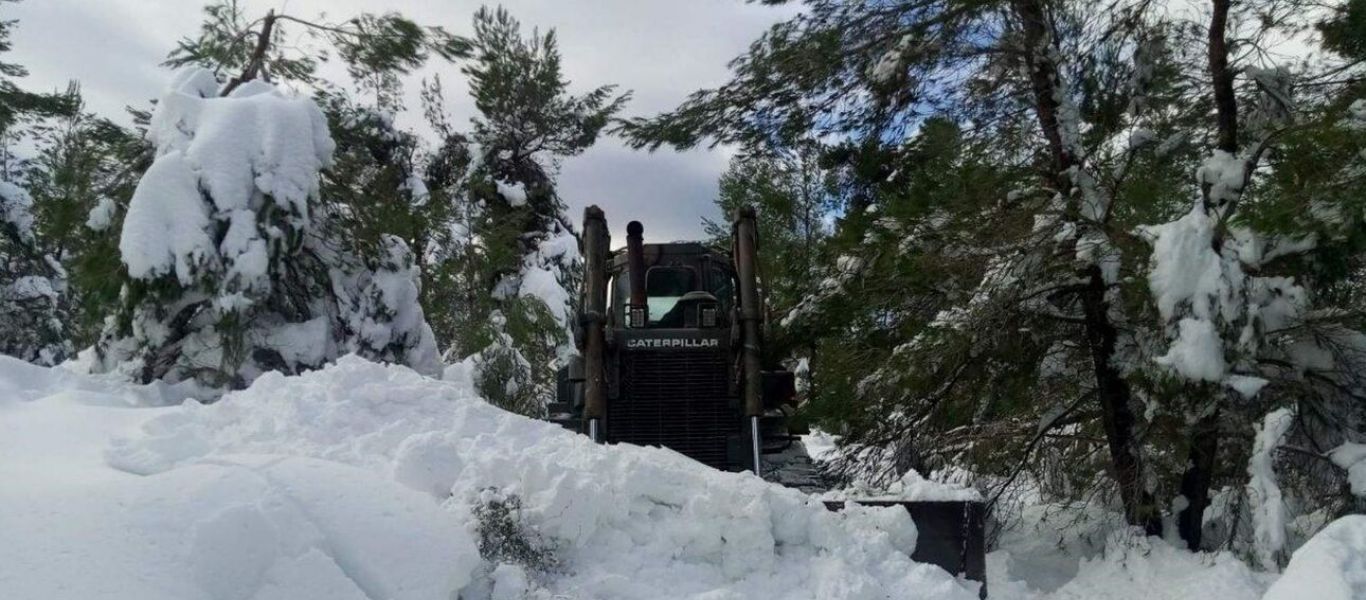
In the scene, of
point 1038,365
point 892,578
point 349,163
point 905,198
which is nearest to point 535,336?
point 349,163

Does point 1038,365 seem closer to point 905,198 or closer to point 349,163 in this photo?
→ point 905,198

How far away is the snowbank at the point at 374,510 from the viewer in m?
3.81

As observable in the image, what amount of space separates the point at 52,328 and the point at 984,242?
66.5 feet

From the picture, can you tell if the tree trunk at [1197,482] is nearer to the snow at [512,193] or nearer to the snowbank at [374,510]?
the snowbank at [374,510]

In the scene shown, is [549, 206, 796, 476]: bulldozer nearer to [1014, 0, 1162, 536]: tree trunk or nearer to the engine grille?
the engine grille

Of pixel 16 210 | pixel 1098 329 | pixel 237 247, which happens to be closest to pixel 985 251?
pixel 1098 329

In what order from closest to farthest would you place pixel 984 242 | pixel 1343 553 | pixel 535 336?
pixel 1343 553, pixel 984 242, pixel 535 336

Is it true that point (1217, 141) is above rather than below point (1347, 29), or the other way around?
below

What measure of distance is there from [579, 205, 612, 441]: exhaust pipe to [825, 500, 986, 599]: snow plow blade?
2995 millimetres

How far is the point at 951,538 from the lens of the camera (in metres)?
6.01

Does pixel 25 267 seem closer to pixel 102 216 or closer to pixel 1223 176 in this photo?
pixel 102 216

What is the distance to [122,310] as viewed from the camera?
31.5 feet

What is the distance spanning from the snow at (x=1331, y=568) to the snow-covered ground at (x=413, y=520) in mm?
11

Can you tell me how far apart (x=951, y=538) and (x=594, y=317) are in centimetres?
372
